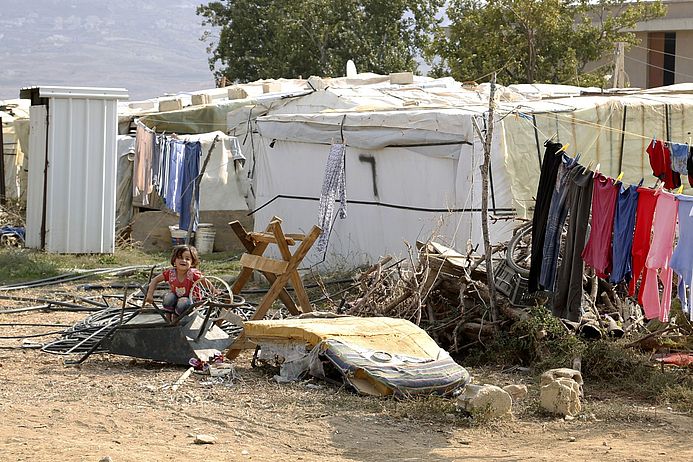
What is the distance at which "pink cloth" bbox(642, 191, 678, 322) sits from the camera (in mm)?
7910

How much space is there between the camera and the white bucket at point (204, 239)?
17.5 metres

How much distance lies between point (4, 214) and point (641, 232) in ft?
42.8

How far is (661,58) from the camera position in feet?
118

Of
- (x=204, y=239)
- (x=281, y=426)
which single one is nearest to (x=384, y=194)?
(x=204, y=239)

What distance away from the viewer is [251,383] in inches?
317

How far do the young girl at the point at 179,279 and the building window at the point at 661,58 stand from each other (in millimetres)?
29042

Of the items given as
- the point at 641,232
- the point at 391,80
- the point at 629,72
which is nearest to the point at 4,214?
the point at 391,80

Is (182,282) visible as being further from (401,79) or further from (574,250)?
(401,79)

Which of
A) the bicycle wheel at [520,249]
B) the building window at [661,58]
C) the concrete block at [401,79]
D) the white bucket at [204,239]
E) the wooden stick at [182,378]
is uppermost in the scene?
the building window at [661,58]

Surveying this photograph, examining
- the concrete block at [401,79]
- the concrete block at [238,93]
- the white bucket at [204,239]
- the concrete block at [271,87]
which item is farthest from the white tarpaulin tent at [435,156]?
the concrete block at [238,93]

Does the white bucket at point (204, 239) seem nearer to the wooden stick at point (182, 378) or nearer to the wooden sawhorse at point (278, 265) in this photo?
the wooden sawhorse at point (278, 265)

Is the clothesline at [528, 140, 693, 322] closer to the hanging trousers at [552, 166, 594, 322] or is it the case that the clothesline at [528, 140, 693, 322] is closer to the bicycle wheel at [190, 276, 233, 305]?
the hanging trousers at [552, 166, 594, 322]

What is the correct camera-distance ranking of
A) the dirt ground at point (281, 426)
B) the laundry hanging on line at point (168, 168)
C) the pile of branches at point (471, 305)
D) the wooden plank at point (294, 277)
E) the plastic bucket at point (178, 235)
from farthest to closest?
the plastic bucket at point (178, 235) < the laundry hanging on line at point (168, 168) < the wooden plank at point (294, 277) < the pile of branches at point (471, 305) < the dirt ground at point (281, 426)

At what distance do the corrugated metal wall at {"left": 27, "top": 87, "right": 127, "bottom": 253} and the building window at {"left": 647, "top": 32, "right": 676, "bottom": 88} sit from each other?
76.5ft
